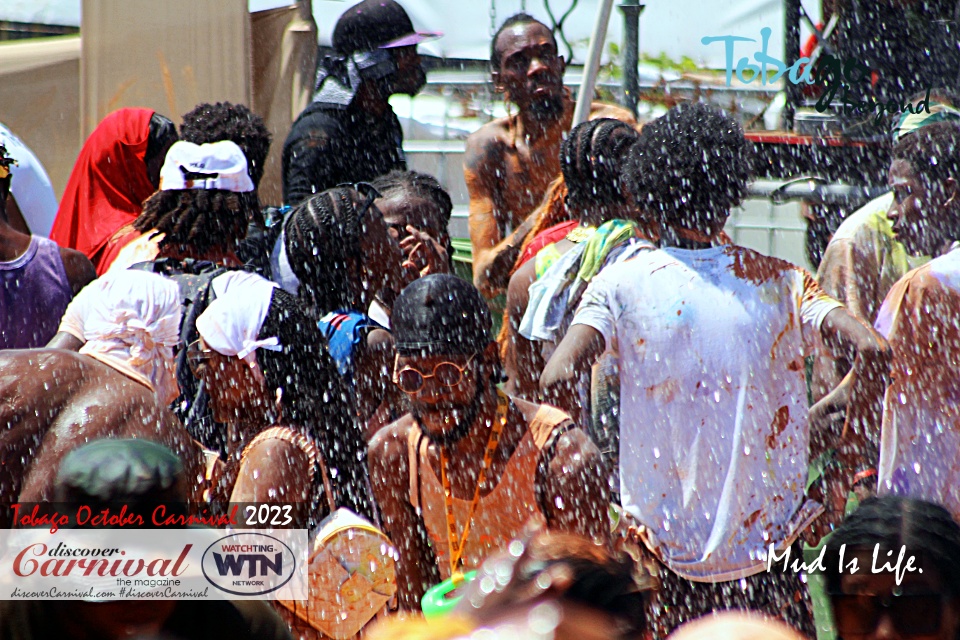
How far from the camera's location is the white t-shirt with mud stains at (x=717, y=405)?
305 centimetres

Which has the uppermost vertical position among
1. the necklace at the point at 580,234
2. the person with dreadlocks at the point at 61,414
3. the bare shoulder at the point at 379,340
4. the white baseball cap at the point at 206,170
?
the white baseball cap at the point at 206,170

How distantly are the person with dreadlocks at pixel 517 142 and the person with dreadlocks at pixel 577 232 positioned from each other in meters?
0.76

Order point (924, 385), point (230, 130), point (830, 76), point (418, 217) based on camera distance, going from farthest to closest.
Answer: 1. point (830, 76)
2. point (230, 130)
3. point (418, 217)
4. point (924, 385)

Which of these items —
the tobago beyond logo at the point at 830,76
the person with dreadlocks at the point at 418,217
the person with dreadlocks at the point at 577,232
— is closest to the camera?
the person with dreadlocks at the point at 577,232

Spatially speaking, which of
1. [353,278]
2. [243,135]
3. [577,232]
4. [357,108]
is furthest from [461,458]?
[357,108]

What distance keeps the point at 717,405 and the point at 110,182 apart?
343 cm

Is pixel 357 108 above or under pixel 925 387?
above

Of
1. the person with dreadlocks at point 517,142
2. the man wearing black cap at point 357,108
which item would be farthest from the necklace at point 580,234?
the man wearing black cap at point 357,108

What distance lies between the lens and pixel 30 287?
4.18m

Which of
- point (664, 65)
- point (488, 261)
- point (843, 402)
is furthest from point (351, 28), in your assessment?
point (664, 65)

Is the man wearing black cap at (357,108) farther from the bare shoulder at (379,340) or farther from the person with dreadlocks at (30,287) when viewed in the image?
the bare shoulder at (379,340)

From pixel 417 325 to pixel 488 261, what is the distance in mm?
2113

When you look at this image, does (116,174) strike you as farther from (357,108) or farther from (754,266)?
(754,266)

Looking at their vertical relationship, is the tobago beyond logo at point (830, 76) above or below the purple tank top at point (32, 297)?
above
